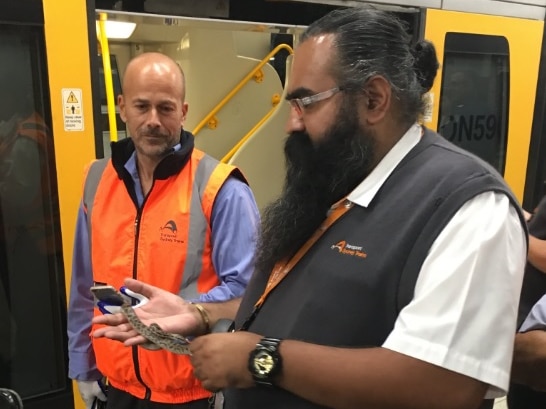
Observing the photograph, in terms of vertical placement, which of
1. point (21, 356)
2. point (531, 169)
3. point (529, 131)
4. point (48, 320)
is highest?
point (529, 131)

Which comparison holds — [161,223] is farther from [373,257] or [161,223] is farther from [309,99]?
[373,257]

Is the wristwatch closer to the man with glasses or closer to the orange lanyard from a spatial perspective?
the man with glasses

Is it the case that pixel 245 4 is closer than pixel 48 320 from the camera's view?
No

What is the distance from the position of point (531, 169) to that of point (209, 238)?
9.50 feet

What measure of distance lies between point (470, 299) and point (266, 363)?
14.4 inches

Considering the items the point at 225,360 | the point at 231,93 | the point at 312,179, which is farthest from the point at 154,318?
the point at 231,93

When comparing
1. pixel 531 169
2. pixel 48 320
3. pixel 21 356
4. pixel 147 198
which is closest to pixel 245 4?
pixel 147 198

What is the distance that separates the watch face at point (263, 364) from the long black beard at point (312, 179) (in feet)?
0.91

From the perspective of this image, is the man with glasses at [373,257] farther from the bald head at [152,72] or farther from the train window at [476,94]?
the train window at [476,94]

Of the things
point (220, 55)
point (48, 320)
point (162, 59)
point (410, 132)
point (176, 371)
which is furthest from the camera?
point (220, 55)

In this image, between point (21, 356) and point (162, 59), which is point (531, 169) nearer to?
point (162, 59)

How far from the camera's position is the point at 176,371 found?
63.8 inches

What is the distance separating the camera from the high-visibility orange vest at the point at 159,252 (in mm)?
1635

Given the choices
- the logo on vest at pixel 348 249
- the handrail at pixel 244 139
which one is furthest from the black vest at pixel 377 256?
the handrail at pixel 244 139
